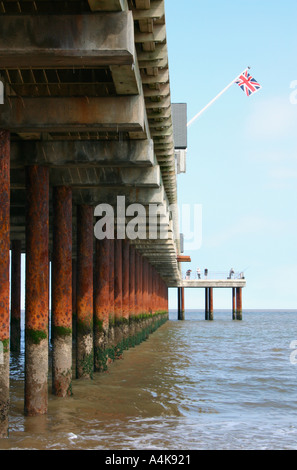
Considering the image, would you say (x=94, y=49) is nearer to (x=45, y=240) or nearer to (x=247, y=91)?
(x=45, y=240)

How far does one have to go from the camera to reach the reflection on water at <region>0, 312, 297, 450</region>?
32.4 feet

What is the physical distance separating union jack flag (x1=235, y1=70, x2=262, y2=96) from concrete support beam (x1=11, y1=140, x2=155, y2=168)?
21.0 meters

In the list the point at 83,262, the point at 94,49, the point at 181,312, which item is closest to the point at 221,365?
the point at 83,262

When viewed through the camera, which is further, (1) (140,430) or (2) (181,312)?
(2) (181,312)

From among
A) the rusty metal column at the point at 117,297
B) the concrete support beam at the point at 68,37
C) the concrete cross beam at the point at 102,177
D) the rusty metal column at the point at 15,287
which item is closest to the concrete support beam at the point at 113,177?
the concrete cross beam at the point at 102,177

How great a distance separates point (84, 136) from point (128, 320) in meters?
14.2

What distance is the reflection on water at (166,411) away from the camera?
9.88 meters

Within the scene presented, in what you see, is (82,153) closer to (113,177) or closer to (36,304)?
(113,177)

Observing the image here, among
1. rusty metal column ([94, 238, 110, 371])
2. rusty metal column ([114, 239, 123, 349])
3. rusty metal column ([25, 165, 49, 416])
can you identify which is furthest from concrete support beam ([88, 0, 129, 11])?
rusty metal column ([114, 239, 123, 349])

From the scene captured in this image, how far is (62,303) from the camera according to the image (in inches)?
518

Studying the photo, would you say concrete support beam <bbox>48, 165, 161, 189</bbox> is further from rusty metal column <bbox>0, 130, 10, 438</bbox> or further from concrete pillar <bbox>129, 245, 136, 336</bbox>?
concrete pillar <bbox>129, 245, 136, 336</bbox>

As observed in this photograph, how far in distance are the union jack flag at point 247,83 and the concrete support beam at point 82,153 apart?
2102cm

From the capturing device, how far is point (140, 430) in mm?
10500

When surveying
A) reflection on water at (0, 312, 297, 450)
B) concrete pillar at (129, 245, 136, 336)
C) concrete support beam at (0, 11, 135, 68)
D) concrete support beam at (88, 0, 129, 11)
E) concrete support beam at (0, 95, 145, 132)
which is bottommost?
reflection on water at (0, 312, 297, 450)
